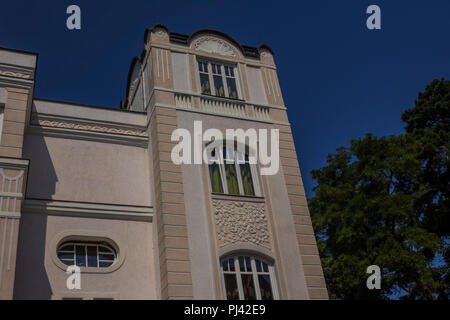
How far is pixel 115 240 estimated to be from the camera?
14.6 meters

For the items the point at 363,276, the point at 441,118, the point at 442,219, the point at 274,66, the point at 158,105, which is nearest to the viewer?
the point at 158,105

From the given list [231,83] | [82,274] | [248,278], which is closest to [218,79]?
[231,83]

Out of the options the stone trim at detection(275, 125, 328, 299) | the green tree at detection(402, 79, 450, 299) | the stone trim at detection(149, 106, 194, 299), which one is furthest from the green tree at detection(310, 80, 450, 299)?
the stone trim at detection(149, 106, 194, 299)

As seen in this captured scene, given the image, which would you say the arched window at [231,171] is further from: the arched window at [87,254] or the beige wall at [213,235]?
the arched window at [87,254]

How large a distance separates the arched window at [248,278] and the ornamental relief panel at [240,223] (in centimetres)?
54

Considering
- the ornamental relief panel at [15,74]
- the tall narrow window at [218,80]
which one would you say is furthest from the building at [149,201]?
the tall narrow window at [218,80]

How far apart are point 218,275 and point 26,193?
610cm

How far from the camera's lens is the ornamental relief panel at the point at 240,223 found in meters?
14.8

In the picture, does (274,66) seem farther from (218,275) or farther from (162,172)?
(218,275)

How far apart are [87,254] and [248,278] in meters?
4.74

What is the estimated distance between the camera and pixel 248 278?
47.0 ft

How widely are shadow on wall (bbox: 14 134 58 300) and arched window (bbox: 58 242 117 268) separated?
66cm

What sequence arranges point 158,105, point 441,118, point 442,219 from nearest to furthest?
point 158,105, point 442,219, point 441,118
